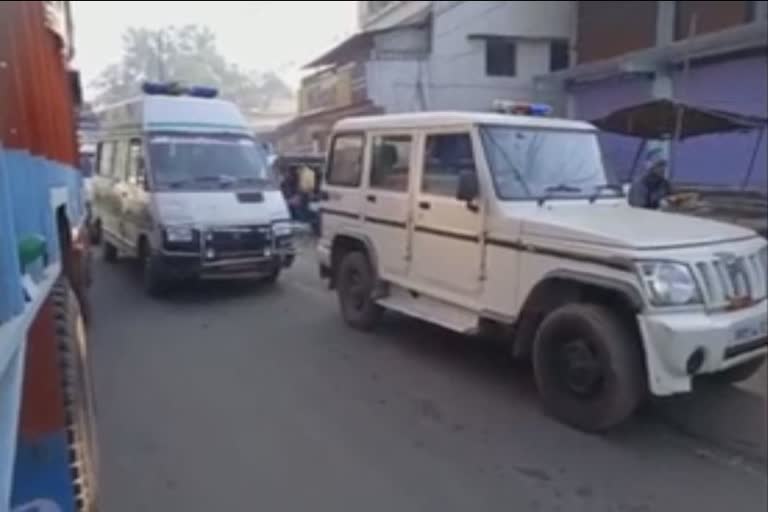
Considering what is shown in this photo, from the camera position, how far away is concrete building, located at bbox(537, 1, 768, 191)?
16.5 m

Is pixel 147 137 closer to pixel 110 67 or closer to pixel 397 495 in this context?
pixel 397 495

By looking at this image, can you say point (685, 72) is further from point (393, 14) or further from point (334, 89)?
point (393, 14)

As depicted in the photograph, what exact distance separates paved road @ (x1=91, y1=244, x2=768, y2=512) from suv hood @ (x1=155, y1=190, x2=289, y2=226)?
1.82m

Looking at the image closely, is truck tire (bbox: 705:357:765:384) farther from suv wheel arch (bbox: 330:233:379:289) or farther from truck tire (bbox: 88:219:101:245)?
truck tire (bbox: 88:219:101:245)

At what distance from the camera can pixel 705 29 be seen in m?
21.8

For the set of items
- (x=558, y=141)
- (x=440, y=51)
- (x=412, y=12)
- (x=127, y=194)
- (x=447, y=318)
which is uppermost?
(x=412, y=12)

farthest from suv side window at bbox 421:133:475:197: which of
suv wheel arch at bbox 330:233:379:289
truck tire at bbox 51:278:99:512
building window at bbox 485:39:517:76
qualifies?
building window at bbox 485:39:517:76

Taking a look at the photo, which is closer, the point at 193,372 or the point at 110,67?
the point at 193,372

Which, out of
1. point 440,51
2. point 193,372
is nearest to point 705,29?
point 440,51

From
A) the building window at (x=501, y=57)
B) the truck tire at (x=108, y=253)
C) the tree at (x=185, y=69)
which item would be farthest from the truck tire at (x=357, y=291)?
the tree at (x=185, y=69)

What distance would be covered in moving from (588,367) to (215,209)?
537 cm

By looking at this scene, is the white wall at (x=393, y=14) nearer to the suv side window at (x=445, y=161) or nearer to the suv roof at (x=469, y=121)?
the suv roof at (x=469, y=121)

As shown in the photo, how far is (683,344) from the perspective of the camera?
447 centimetres

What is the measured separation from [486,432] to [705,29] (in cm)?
2033
